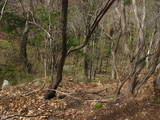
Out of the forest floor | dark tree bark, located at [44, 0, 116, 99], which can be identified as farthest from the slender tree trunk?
the forest floor

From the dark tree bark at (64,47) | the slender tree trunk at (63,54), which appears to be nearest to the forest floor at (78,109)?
the slender tree trunk at (63,54)

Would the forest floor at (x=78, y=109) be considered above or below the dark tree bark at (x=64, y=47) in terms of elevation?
below

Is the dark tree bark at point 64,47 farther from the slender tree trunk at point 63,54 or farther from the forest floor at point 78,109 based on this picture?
the forest floor at point 78,109

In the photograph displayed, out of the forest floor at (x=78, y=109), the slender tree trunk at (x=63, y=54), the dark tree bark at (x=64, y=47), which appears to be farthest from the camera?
the forest floor at (x=78, y=109)

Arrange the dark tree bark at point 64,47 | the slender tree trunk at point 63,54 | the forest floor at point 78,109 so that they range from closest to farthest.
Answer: the dark tree bark at point 64,47
the slender tree trunk at point 63,54
the forest floor at point 78,109

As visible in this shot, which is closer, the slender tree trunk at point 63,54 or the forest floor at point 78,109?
the slender tree trunk at point 63,54

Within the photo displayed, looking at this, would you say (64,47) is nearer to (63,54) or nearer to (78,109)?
(63,54)

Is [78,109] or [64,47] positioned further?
[78,109]

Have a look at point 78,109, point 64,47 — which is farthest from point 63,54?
point 78,109

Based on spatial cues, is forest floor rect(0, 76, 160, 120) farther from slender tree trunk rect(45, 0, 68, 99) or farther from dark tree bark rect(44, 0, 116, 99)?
dark tree bark rect(44, 0, 116, 99)

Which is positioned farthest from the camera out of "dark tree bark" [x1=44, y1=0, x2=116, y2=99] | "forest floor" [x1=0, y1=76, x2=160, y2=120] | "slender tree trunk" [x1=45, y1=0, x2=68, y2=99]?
"forest floor" [x1=0, y1=76, x2=160, y2=120]

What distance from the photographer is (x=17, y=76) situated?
13.0 meters

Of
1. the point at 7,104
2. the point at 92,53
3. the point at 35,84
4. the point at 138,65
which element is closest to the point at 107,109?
the point at 138,65

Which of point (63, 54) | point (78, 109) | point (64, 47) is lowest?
point (78, 109)
